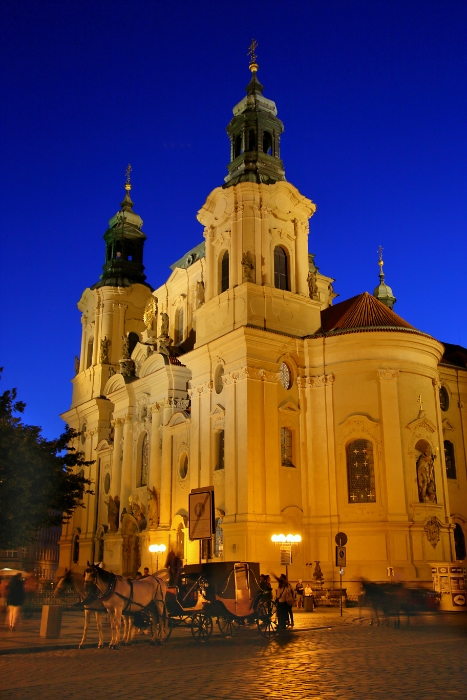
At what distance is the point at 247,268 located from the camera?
33750 millimetres

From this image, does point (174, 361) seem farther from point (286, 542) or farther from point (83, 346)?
point (83, 346)

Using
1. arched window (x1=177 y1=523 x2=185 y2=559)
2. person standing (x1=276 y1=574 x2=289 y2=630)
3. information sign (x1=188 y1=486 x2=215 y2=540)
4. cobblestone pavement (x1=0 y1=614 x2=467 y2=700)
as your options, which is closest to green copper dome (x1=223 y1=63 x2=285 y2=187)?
arched window (x1=177 y1=523 x2=185 y2=559)

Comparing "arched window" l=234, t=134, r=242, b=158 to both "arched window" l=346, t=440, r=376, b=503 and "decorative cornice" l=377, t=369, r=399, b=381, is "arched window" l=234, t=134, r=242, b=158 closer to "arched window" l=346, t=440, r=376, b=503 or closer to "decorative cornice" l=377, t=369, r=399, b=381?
"decorative cornice" l=377, t=369, r=399, b=381

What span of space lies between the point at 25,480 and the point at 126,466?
696 inches

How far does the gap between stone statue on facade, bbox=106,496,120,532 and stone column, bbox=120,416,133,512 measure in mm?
954

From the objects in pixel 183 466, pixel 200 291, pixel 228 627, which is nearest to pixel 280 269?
pixel 200 291

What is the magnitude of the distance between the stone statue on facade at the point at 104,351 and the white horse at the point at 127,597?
33327mm

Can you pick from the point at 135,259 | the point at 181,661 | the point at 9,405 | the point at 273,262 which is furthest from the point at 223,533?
the point at 135,259

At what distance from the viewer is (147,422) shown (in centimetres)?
4100

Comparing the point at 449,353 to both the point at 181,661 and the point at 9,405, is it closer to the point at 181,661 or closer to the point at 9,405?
the point at 9,405

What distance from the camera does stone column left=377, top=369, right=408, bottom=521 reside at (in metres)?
30.5

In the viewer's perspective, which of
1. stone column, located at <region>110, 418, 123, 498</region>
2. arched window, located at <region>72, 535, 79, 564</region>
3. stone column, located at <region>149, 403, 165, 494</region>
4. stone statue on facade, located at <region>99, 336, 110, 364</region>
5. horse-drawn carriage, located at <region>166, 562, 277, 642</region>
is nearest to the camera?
horse-drawn carriage, located at <region>166, 562, 277, 642</region>

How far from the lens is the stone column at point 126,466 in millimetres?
41281

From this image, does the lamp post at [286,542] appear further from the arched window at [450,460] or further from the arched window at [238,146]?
the arched window at [238,146]
